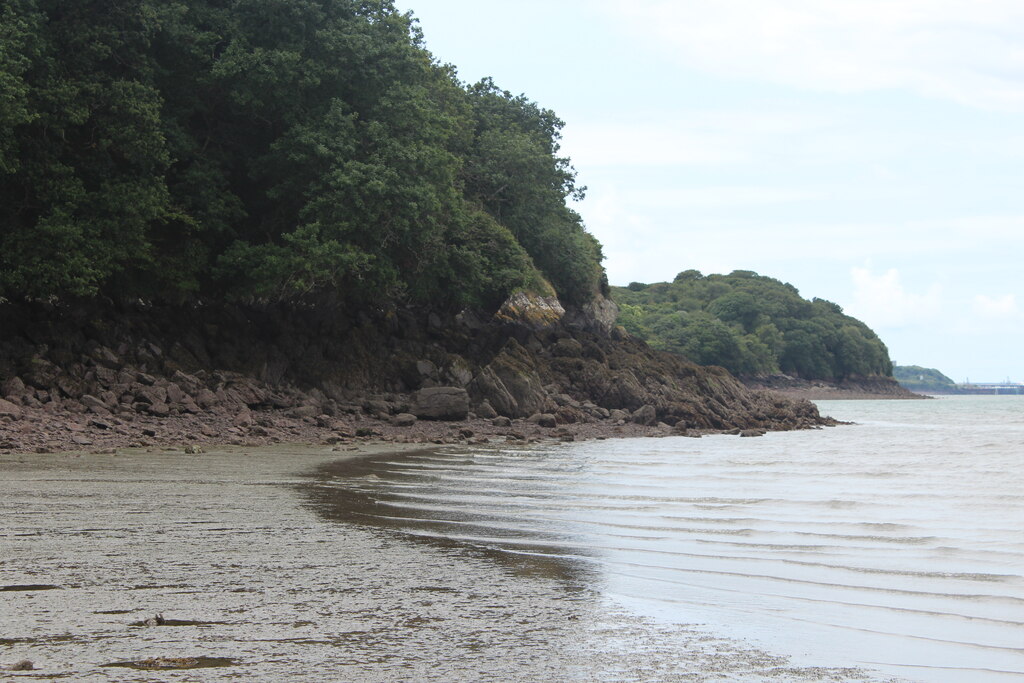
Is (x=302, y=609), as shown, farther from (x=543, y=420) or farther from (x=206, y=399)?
(x=543, y=420)

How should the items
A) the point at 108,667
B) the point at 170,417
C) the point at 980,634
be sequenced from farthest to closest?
1. the point at 170,417
2. the point at 980,634
3. the point at 108,667

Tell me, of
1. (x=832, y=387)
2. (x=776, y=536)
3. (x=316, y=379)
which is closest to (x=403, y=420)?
(x=316, y=379)

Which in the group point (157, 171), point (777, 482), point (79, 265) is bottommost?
point (777, 482)

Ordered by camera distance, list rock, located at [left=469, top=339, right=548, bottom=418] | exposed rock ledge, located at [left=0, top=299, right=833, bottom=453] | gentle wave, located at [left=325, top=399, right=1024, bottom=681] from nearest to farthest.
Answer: gentle wave, located at [left=325, top=399, right=1024, bottom=681]
exposed rock ledge, located at [left=0, top=299, right=833, bottom=453]
rock, located at [left=469, top=339, right=548, bottom=418]

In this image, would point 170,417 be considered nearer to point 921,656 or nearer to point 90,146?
point 90,146

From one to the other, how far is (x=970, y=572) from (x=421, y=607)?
4047mm

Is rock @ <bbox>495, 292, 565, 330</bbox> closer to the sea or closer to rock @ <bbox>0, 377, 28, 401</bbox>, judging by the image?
rock @ <bbox>0, 377, 28, 401</bbox>

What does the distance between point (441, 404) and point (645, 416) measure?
7999mm

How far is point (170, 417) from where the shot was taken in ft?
63.8

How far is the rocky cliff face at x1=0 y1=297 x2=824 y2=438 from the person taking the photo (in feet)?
67.7

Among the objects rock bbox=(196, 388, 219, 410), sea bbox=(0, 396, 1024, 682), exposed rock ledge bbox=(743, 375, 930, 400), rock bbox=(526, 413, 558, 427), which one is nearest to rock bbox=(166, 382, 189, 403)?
rock bbox=(196, 388, 219, 410)

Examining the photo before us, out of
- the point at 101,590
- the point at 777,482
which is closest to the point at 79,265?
the point at 777,482

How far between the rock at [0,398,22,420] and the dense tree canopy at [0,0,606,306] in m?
4.28

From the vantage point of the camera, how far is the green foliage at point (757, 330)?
349ft
